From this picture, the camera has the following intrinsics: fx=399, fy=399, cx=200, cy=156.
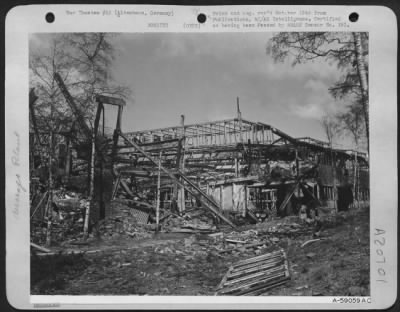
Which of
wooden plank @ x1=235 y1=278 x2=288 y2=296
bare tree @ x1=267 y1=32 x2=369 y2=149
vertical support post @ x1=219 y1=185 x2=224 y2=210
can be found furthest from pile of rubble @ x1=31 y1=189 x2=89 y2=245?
bare tree @ x1=267 y1=32 x2=369 y2=149

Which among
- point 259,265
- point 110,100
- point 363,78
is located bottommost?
point 259,265

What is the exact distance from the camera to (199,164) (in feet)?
9.11

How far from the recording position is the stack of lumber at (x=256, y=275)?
103 inches

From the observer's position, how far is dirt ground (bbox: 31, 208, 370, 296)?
261 cm

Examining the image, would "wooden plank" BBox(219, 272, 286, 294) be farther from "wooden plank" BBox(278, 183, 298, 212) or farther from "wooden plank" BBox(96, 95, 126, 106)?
"wooden plank" BBox(96, 95, 126, 106)

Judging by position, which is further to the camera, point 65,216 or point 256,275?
point 65,216

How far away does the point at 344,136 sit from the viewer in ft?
8.73

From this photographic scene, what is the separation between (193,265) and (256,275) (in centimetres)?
42

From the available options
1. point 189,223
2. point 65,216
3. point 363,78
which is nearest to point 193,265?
point 189,223

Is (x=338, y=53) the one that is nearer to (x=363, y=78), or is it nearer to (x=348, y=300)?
(x=363, y=78)

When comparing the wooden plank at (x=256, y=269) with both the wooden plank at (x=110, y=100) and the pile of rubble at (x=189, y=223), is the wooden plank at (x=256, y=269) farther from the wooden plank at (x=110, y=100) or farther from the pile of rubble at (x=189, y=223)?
the wooden plank at (x=110, y=100)

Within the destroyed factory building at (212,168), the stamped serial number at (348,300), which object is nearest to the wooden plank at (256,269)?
the destroyed factory building at (212,168)

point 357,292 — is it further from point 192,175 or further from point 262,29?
point 262,29

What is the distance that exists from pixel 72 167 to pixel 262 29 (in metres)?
1.58
